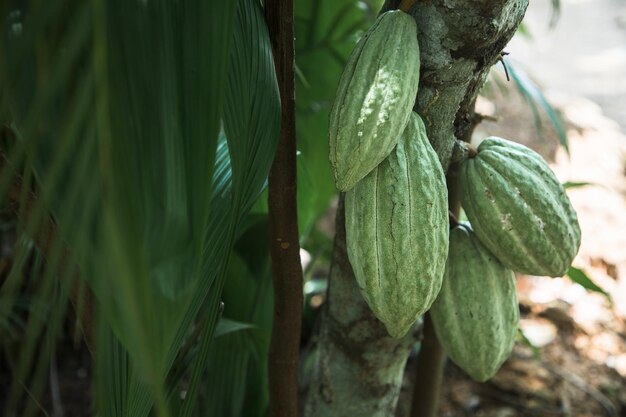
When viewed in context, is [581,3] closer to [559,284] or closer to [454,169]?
[559,284]

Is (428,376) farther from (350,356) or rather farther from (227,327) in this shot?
(227,327)

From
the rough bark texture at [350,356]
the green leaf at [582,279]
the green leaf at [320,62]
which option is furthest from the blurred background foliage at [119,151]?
the green leaf at [320,62]

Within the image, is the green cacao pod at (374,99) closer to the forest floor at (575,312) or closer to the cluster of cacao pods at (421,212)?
the cluster of cacao pods at (421,212)

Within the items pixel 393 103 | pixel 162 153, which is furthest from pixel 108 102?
pixel 393 103

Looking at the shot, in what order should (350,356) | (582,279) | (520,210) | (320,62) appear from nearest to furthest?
(520,210), (350,356), (582,279), (320,62)

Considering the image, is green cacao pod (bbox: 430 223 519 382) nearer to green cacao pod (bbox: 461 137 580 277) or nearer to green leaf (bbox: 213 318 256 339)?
green cacao pod (bbox: 461 137 580 277)

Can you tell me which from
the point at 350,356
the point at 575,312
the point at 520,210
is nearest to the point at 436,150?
the point at 520,210
